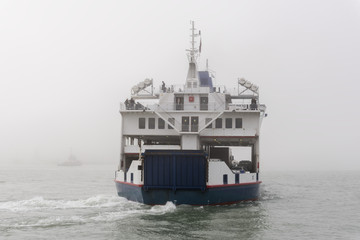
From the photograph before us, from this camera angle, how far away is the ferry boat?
2528 centimetres

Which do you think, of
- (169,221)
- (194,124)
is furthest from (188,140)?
(169,221)

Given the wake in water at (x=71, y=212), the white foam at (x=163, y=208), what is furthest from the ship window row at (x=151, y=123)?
the white foam at (x=163, y=208)

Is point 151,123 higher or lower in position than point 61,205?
higher

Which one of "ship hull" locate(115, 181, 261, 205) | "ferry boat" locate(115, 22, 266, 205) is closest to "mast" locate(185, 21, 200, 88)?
"ferry boat" locate(115, 22, 266, 205)

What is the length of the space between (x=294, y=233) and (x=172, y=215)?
260 inches

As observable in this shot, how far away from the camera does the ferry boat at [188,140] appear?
2528 cm

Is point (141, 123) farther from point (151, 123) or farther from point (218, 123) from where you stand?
point (218, 123)

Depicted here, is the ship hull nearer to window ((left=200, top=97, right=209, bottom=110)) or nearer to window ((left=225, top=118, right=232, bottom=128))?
window ((left=225, top=118, right=232, bottom=128))

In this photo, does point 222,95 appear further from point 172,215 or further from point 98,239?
point 98,239

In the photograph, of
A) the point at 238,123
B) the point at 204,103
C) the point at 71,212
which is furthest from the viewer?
the point at 204,103

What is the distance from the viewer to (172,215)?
75.5 feet

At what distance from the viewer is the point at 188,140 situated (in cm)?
2984

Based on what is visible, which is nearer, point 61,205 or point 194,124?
point 61,205

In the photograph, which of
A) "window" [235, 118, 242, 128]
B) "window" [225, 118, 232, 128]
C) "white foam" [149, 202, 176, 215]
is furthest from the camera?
"window" [225, 118, 232, 128]
